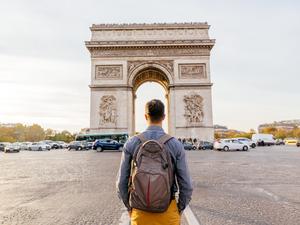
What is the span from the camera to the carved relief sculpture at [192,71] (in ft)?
108

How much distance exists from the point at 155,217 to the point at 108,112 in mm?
30347

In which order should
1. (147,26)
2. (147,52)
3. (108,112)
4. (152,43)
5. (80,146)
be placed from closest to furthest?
1. (108,112)
2. (152,43)
3. (147,52)
4. (147,26)
5. (80,146)

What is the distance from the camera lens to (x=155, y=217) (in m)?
2.17

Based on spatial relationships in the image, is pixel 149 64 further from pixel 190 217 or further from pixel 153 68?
pixel 190 217

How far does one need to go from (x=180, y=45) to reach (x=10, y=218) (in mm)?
30102

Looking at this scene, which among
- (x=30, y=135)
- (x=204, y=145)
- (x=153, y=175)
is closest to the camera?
(x=153, y=175)

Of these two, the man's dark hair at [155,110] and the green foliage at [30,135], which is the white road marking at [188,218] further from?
the green foliage at [30,135]

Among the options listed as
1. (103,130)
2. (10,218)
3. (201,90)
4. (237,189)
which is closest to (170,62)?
(201,90)

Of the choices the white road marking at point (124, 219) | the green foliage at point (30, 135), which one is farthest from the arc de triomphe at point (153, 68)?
the green foliage at point (30, 135)

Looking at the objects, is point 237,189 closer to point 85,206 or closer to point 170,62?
point 85,206

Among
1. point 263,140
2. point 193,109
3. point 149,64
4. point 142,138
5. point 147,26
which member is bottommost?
point 142,138

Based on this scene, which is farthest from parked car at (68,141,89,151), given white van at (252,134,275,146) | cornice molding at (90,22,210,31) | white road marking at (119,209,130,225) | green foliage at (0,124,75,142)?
green foliage at (0,124,75,142)

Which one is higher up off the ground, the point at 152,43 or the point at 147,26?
the point at 147,26

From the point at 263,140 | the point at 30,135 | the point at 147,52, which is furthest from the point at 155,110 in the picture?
the point at 30,135
